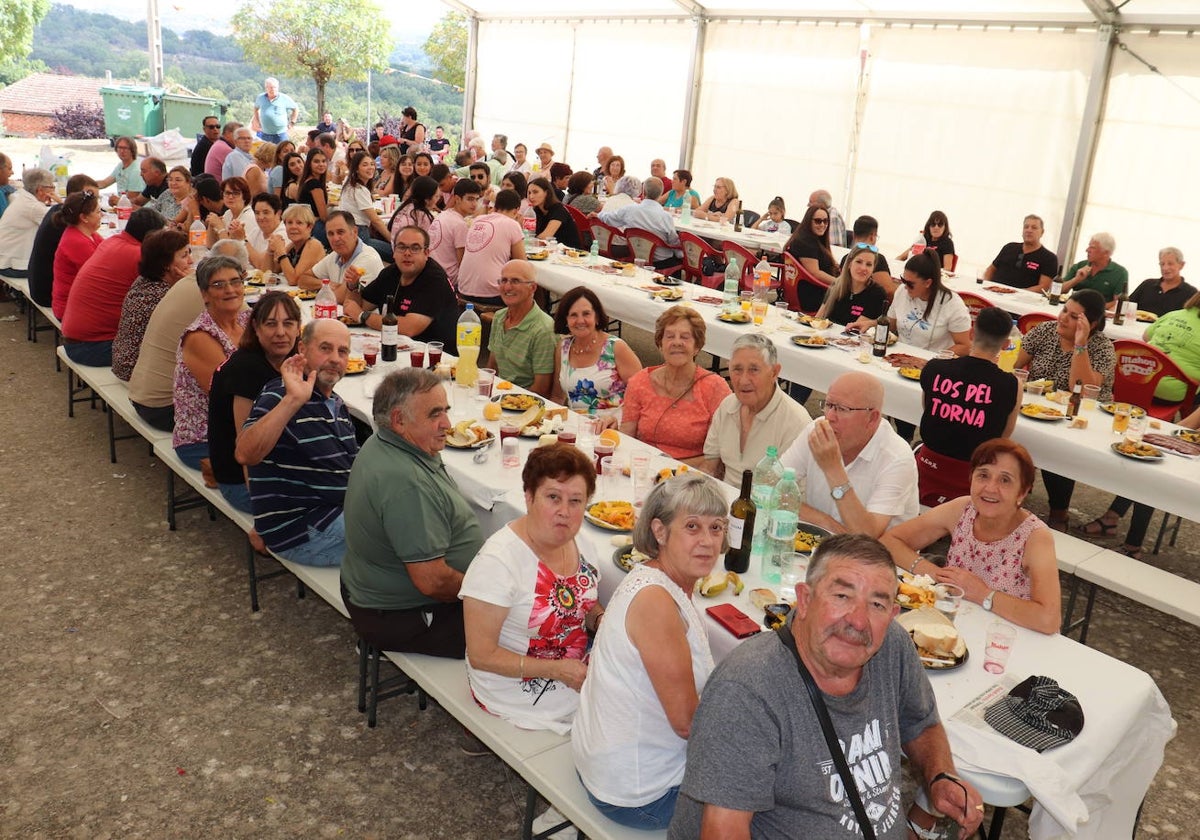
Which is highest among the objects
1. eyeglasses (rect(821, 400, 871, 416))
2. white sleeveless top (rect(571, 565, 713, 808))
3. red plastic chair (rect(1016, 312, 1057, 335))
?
red plastic chair (rect(1016, 312, 1057, 335))

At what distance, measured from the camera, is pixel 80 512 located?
5.24 m

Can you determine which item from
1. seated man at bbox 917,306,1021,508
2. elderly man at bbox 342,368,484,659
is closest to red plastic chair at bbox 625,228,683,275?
seated man at bbox 917,306,1021,508

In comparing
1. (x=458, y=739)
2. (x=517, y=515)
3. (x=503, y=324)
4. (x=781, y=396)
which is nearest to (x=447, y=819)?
(x=458, y=739)

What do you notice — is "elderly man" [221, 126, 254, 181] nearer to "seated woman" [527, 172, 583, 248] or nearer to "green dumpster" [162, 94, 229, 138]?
"seated woman" [527, 172, 583, 248]

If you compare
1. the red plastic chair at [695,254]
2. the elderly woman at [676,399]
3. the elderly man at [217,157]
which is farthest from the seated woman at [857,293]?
the elderly man at [217,157]

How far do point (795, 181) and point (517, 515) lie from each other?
10.7 metres

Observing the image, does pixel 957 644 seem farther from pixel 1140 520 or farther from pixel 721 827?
pixel 1140 520

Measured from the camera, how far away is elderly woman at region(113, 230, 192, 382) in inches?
212

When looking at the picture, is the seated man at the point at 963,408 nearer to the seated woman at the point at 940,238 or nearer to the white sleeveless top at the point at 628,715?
the white sleeveless top at the point at 628,715

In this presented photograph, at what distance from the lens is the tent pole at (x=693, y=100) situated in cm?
1419

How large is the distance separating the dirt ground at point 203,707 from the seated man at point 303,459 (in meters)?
0.57

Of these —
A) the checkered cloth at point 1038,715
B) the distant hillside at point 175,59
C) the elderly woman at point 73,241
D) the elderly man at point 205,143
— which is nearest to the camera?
the checkered cloth at point 1038,715

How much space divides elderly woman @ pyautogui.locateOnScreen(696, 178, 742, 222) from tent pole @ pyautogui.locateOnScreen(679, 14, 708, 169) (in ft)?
8.53

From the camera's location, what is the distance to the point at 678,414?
466cm
